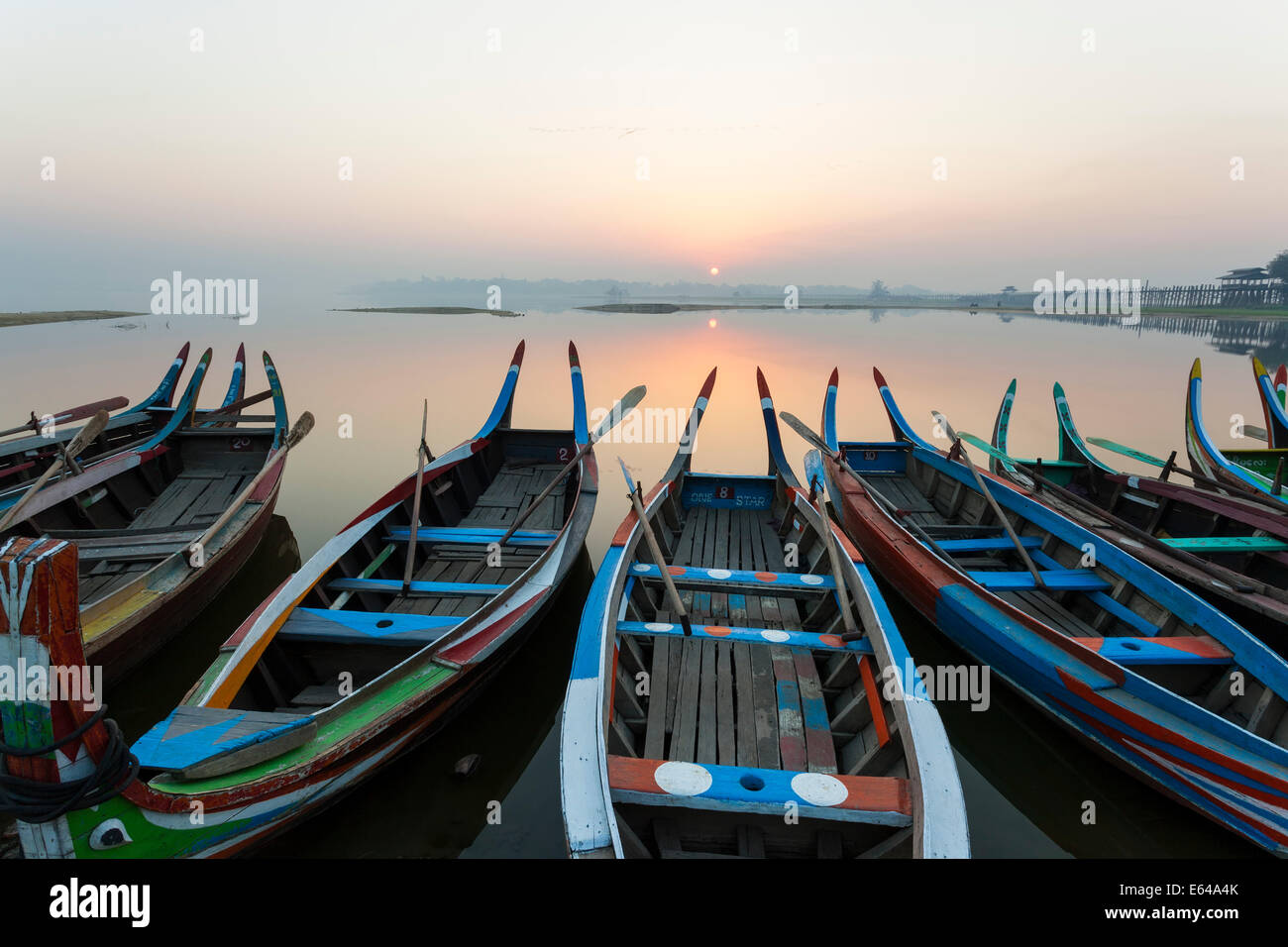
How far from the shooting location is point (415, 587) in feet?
20.5

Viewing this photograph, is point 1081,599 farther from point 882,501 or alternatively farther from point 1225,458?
point 1225,458

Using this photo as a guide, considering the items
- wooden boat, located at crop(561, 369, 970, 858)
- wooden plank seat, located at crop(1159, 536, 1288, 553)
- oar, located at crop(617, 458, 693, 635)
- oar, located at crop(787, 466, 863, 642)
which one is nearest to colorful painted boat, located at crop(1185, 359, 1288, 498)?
wooden plank seat, located at crop(1159, 536, 1288, 553)

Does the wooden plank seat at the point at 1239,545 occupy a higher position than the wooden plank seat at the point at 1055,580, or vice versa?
the wooden plank seat at the point at 1239,545

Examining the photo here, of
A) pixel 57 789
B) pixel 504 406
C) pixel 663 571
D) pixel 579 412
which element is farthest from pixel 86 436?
pixel 663 571

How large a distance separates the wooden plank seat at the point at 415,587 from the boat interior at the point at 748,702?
1.54m

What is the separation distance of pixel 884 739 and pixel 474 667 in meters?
3.40

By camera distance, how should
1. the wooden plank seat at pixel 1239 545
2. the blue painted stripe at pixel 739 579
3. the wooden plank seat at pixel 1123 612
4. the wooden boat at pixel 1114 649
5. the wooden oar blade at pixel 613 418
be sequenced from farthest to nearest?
the wooden oar blade at pixel 613 418, the wooden plank seat at pixel 1239 545, the blue painted stripe at pixel 739 579, the wooden plank seat at pixel 1123 612, the wooden boat at pixel 1114 649

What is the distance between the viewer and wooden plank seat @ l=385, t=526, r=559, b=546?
7344mm

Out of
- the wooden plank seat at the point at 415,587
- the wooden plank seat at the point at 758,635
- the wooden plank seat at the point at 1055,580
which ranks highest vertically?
the wooden plank seat at the point at 415,587

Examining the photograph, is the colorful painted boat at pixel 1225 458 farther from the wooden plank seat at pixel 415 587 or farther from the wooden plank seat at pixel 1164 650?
the wooden plank seat at pixel 415 587

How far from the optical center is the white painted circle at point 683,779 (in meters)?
3.39

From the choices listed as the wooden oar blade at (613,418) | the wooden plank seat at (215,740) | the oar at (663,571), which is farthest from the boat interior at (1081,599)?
the wooden plank seat at (215,740)

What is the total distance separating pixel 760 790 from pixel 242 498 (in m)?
7.21
